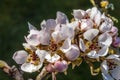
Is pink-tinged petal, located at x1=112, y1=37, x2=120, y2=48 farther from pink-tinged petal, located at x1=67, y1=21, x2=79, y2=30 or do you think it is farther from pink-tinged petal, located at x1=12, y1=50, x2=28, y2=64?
pink-tinged petal, located at x1=12, y1=50, x2=28, y2=64

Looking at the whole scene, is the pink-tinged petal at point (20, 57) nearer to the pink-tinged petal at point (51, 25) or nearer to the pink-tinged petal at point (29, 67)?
the pink-tinged petal at point (29, 67)

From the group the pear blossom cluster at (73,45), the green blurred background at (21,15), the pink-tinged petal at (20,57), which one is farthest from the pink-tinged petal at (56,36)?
the green blurred background at (21,15)

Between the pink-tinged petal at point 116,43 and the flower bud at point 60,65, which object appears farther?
the pink-tinged petal at point 116,43

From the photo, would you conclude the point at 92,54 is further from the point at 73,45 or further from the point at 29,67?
the point at 29,67

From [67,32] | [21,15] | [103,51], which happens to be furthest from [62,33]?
[21,15]

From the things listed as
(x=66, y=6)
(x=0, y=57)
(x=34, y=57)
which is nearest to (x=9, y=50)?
(x=0, y=57)

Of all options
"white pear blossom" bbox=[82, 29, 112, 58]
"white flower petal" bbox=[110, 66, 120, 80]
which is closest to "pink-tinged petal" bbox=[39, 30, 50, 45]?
"white pear blossom" bbox=[82, 29, 112, 58]
